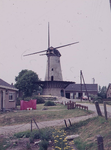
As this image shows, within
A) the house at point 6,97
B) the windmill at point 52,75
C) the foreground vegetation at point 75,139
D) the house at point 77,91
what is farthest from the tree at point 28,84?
the foreground vegetation at point 75,139

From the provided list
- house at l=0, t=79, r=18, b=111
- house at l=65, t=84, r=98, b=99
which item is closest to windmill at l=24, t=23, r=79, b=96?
house at l=65, t=84, r=98, b=99

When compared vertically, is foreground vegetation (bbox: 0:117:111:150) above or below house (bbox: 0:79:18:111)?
below

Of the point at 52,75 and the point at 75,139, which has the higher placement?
the point at 52,75

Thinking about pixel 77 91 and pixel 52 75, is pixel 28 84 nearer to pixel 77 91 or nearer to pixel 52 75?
pixel 52 75

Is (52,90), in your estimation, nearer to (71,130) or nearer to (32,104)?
(32,104)

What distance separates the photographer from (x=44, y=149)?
22.1 feet

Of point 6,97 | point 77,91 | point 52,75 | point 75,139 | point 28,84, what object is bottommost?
point 75,139

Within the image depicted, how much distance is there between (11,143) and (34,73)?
4450 cm

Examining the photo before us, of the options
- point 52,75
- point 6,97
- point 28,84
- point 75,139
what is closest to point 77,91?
point 52,75

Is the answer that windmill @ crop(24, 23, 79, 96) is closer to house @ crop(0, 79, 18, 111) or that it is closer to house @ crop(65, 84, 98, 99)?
house @ crop(65, 84, 98, 99)

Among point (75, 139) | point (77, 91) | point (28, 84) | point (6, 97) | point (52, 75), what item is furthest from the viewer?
point (77, 91)

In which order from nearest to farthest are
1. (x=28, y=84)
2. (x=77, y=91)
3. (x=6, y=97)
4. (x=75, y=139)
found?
(x=75, y=139) → (x=6, y=97) → (x=28, y=84) → (x=77, y=91)

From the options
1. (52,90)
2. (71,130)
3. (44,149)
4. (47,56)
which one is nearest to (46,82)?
(52,90)

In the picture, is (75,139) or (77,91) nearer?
(75,139)
